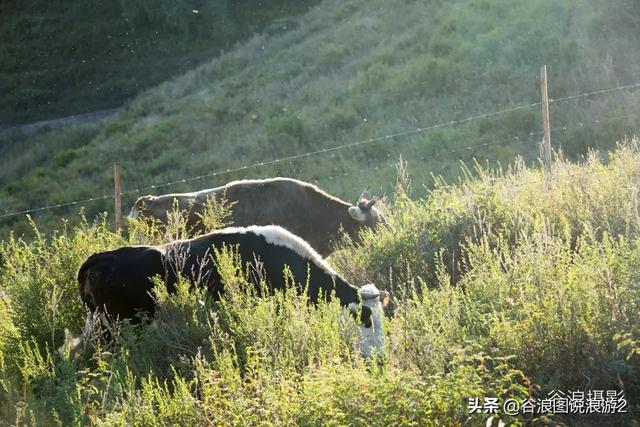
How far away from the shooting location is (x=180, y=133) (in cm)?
3014

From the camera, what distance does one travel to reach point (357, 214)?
13.0m

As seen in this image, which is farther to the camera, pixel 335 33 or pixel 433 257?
pixel 335 33

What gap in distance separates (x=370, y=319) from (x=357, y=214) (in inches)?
203

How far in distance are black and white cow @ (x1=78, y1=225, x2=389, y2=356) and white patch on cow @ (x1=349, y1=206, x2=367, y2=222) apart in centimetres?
360

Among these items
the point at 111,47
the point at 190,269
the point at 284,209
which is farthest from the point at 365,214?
the point at 111,47

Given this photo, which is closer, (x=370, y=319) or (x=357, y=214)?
(x=370, y=319)

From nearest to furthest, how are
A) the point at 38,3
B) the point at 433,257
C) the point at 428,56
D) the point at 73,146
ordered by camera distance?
the point at 433,257 < the point at 428,56 < the point at 73,146 < the point at 38,3

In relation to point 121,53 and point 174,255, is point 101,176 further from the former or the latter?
point 121,53

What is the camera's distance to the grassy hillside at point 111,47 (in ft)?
151

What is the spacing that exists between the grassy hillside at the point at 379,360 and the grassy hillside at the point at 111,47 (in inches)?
1409

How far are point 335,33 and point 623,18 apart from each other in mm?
12692

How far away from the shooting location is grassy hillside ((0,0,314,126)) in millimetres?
45875

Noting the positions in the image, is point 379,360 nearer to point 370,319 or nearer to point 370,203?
point 370,319

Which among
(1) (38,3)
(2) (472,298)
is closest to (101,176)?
(2) (472,298)
